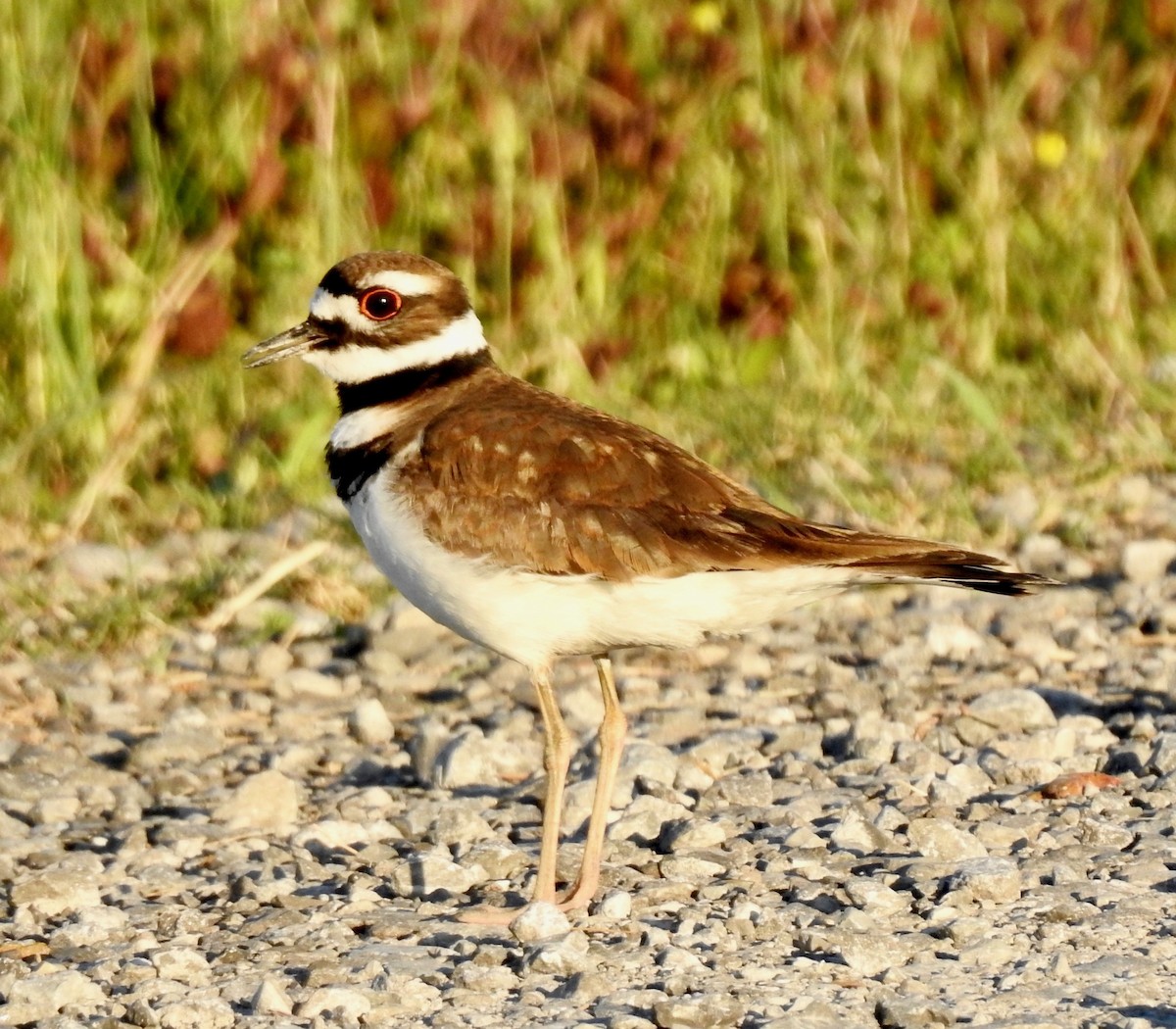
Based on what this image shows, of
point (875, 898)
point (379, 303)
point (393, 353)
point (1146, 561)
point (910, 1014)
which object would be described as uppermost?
point (379, 303)

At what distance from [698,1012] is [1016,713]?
77.7 inches

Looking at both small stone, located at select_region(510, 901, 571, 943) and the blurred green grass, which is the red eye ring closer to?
small stone, located at select_region(510, 901, 571, 943)

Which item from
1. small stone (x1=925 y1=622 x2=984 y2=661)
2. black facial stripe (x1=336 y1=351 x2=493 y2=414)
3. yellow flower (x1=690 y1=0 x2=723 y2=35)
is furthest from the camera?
yellow flower (x1=690 y1=0 x2=723 y2=35)

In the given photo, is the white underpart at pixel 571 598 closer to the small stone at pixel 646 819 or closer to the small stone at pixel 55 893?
the small stone at pixel 646 819

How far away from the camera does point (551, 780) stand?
441cm

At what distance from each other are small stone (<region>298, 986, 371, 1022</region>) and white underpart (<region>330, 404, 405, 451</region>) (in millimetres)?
1481

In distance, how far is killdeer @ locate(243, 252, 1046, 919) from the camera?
169 inches

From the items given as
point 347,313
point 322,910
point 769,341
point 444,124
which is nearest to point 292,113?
point 444,124

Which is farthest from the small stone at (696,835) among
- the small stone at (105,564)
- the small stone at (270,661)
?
the small stone at (105,564)

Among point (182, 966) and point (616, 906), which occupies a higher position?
point (182, 966)

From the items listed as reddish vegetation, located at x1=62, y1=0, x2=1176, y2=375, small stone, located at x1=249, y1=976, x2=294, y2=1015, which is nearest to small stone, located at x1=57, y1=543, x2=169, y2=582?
reddish vegetation, located at x1=62, y1=0, x2=1176, y2=375

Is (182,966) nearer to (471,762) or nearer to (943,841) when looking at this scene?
(471,762)

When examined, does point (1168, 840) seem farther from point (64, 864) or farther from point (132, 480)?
point (132, 480)

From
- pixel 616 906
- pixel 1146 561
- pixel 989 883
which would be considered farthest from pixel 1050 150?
pixel 616 906
